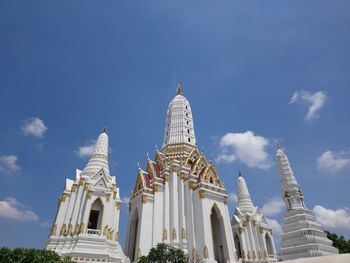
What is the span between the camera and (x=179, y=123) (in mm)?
35188

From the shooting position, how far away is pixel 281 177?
118 ft

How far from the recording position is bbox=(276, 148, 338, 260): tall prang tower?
27.3m

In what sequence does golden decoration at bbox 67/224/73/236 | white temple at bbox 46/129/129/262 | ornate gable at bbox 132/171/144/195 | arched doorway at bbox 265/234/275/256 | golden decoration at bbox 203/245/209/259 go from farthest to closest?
arched doorway at bbox 265/234/275/256, ornate gable at bbox 132/171/144/195, golden decoration at bbox 203/245/209/259, golden decoration at bbox 67/224/73/236, white temple at bbox 46/129/129/262

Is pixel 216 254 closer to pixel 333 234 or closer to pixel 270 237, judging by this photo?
pixel 270 237

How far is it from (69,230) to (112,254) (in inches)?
149

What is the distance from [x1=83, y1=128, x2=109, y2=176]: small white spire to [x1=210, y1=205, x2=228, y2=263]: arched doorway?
11898mm

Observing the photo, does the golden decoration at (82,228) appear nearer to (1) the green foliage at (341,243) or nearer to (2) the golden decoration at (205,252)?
(2) the golden decoration at (205,252)

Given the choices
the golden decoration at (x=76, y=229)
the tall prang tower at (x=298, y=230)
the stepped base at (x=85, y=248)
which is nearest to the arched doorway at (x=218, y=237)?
the tall prang tower at (x=298, y=230)

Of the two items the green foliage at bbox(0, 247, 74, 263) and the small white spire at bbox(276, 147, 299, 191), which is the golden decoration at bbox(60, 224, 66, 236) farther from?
the small white spire at bbox(276, 147, 299, 191)

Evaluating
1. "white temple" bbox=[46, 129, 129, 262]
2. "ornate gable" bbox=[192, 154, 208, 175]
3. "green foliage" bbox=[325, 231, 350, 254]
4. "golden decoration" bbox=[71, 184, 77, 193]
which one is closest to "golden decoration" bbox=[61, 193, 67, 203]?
"white temple" bbox=[46, 129, 129, 262]

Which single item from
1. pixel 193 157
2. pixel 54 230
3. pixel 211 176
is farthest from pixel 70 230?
pixel 193 157

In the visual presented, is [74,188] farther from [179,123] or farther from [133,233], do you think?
[179,123]

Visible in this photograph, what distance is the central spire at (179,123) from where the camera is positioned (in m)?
33.6

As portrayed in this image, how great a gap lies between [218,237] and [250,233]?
4.46 meters
